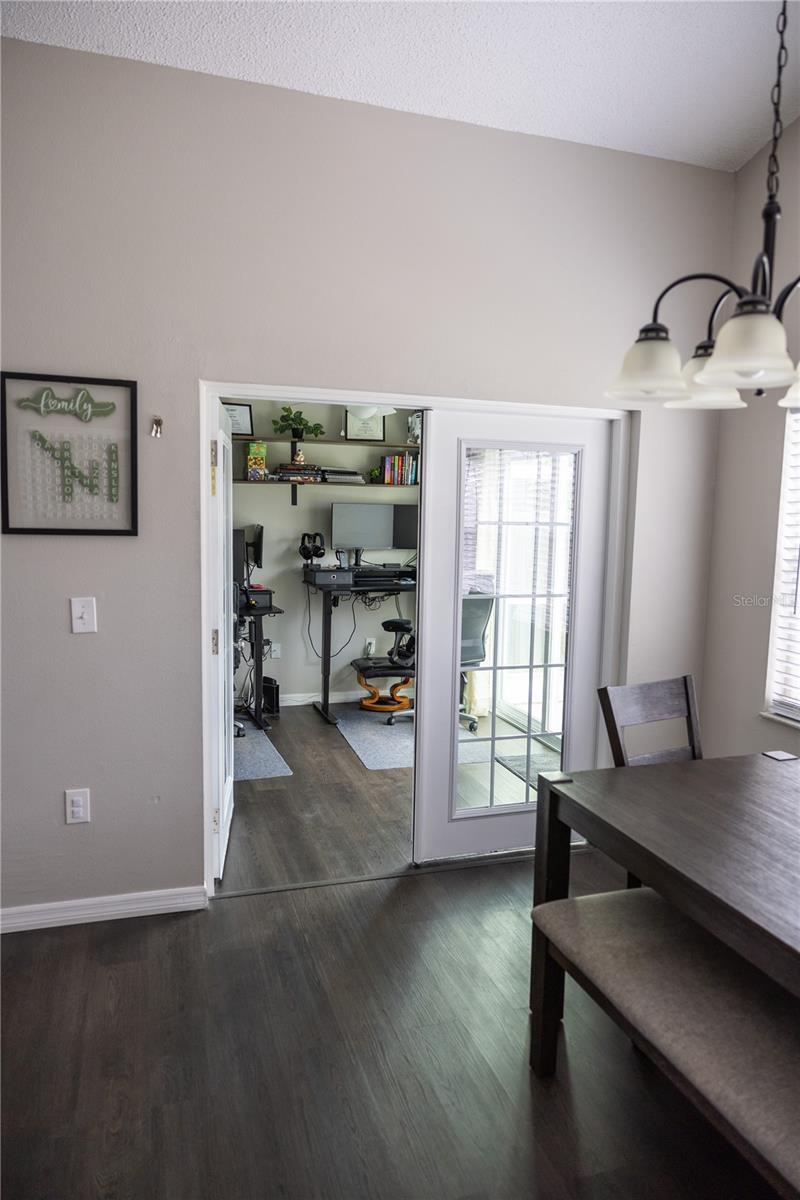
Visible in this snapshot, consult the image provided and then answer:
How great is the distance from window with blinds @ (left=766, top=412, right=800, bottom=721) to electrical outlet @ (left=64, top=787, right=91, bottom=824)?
2.64 m

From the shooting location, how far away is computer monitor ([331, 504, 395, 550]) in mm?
5762

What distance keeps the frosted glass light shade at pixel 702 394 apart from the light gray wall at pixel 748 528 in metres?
1.38

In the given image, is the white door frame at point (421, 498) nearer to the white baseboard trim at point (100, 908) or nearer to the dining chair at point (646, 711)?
the white baseboard trim at point (100, 908)

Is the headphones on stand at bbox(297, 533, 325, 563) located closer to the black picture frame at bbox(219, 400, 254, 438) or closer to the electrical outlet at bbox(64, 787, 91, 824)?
the black picture frame at bbox(219, 400, 254, 438)

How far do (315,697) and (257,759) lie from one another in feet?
4.62

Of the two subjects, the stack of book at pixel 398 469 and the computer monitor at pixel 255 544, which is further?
the stack of book at pixel 398 469

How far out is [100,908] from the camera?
2.80 m

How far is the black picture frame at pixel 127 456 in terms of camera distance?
8.30ft

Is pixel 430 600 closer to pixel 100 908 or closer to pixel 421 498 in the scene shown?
pixel 421 498

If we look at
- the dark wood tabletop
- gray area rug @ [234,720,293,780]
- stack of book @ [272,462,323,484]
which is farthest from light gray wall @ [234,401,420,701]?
the dark wood tabletop

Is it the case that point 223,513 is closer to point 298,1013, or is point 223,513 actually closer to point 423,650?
point 423,650

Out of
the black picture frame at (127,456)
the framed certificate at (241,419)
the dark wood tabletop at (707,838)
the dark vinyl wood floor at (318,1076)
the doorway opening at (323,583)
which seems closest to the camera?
the dark wood tabletop at (707,838)

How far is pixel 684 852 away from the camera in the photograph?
5.78 ft

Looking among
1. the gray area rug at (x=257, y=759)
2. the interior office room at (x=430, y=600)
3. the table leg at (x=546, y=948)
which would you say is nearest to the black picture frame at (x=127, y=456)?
the interior office room at (x=430, y=600)
